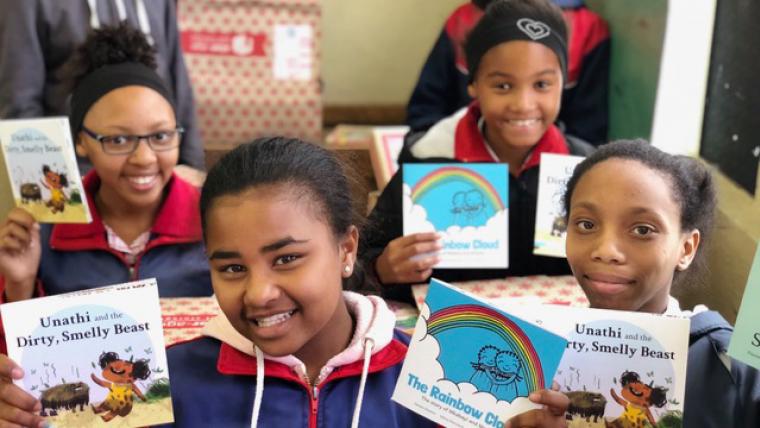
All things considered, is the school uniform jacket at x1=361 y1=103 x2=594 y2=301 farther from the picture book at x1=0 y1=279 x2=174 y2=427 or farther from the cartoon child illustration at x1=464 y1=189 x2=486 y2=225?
the picture book at x1=0 y1=279 x2=174 y2=427

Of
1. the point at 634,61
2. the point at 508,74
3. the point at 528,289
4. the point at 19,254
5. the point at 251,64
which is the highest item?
the point at 508,74

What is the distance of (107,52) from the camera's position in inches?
85.3

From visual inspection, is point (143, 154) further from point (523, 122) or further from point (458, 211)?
point (523, 122)

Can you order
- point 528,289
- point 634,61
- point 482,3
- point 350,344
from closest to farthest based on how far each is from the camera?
point 350,344 < point 528,289 < point 482,3 < point 634,61

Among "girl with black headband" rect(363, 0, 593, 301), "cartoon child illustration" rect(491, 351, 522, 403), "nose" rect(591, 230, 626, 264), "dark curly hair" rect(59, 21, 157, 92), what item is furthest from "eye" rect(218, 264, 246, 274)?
"dark curly hair" rect(59, 21, 157, 92)

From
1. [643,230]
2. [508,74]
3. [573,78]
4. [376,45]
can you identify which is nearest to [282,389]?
[643,230]

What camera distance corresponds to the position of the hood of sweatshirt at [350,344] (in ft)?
4.53

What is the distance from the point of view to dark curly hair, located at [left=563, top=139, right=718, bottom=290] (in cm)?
151

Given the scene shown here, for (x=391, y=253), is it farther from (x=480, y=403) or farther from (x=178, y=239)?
(x=480, y=403)

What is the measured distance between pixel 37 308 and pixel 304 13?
7.99 ft

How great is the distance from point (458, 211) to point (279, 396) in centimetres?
67

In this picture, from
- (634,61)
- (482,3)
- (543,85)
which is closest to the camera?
(543,85)

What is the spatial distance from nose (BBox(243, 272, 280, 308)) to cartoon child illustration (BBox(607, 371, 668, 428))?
0.51 metres

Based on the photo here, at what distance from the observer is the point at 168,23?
9.79 ft
